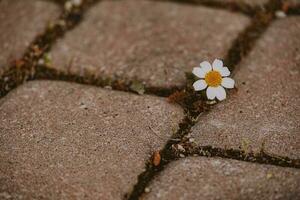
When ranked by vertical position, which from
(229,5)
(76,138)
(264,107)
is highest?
(229,5)

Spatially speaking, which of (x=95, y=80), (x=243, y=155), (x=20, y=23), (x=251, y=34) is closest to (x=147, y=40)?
(x=95, y=80)

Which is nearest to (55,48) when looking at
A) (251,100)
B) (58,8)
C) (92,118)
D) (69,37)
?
(69,37)

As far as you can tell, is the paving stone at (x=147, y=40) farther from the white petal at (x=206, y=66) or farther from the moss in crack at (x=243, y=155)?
the moss in crack at (x=243, y=155)

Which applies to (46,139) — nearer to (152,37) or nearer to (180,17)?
(152,37)

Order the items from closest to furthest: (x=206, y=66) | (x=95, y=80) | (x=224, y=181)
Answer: (x=224, y=181)
(x=206, y=66)
(x=95, y=80)

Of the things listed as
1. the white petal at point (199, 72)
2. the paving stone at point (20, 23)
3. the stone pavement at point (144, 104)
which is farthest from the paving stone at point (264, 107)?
the paving stone at point (20, 23)

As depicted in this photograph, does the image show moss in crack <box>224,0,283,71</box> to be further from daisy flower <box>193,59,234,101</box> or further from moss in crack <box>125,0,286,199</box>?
daisy flower <box>193,59,234,101</box>

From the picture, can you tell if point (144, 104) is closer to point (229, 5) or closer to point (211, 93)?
→ point (211, 93)
